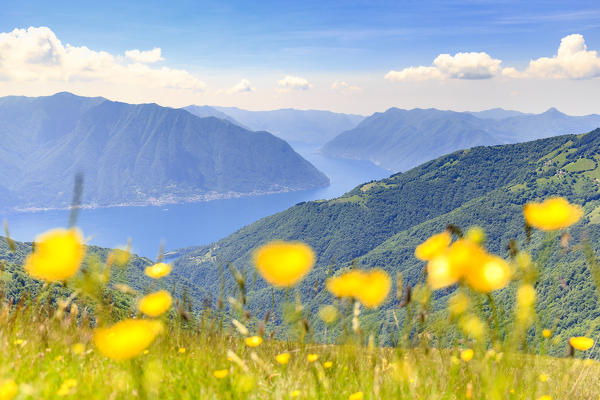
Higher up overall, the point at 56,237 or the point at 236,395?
the point at 56,237

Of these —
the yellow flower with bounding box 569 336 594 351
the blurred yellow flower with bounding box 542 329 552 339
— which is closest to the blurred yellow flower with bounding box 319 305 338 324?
the blurred yellow flower with bounding box 542 329 552 339

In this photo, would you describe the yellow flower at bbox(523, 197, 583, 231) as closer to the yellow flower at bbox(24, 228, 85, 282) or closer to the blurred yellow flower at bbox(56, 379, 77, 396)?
the yellow flower at bbox(24, 228, 85, 282)

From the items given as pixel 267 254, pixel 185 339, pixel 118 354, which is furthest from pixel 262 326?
pixel 185 339

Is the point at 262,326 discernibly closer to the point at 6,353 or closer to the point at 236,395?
the point at 236,395

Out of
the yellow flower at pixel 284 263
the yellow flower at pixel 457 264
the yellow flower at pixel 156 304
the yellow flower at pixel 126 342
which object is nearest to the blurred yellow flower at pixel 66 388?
the yellow flower at pixel 126 342

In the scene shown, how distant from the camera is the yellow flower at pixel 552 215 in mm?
1913

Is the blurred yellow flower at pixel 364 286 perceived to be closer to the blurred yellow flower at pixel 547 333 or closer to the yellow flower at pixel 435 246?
the yellow flower at pixel 435 246

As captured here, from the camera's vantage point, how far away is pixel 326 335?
147 inches

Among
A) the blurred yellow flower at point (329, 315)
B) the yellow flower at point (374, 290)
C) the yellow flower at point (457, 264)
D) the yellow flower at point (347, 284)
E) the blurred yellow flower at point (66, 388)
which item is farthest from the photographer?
the blurred yellow flower at point (329, 315)

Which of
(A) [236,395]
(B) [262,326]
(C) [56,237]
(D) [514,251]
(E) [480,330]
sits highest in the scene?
(C) [56,237]

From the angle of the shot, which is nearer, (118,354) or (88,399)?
(118,354)

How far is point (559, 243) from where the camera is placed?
86.7 inches

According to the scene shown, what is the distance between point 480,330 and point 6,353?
3.09 metres

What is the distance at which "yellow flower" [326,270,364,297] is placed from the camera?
2400 millimetres
